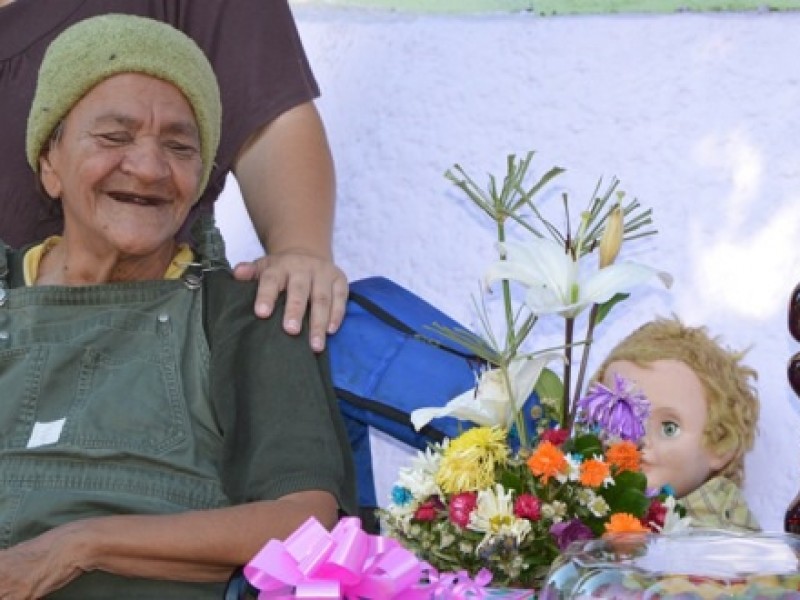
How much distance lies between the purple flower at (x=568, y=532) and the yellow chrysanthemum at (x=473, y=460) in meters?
0.11

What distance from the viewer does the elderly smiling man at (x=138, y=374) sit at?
2.41m

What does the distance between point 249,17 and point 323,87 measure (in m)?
0.79

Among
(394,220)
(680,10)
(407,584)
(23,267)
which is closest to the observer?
(407,584)

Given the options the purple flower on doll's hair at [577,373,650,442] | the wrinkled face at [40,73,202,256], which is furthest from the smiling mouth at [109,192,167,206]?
the purple flower on doll's hair at [577,373,650,442]

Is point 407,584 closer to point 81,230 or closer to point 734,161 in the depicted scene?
point 81,230

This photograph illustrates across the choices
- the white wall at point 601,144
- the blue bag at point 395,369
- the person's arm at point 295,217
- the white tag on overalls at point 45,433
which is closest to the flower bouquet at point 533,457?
the blue bag at point 395,369

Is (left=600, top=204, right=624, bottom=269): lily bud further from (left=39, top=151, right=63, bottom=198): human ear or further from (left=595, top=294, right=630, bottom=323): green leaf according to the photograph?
(left=39, top=151, right=63, bottom=198): human ear

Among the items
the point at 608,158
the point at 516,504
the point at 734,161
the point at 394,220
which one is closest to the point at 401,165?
the point at 394,220

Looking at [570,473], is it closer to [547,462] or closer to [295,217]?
[547,462]

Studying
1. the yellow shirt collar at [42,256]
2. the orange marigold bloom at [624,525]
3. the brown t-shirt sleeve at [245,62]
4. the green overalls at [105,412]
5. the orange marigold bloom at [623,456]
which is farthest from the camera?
the brown t-shirt sleeve at [245,62]

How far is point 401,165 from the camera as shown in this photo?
3809 millimetres

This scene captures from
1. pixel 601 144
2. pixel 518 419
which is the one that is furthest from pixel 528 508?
pixel 601 144

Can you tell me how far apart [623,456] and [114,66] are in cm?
105

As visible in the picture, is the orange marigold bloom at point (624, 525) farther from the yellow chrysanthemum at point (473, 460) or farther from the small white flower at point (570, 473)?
the yellow chrysanthemum at point (473, 460)
